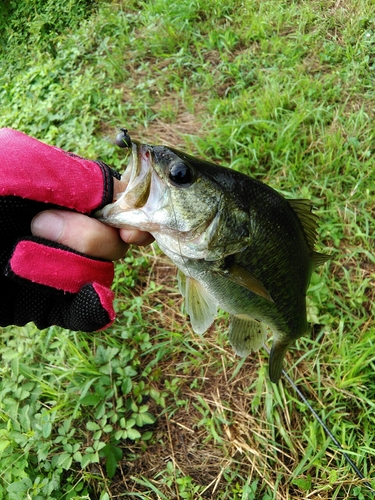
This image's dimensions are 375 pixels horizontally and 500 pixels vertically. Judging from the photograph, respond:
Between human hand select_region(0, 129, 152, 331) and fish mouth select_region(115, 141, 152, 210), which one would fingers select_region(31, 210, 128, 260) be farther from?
fish mouth select_region(115, 141, 152, 210)

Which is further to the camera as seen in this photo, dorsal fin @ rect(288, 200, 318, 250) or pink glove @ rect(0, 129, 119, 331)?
dorsal fin @ rect(288, 200, 318, 250)

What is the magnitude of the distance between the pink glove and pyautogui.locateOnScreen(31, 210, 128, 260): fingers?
28 millimetres

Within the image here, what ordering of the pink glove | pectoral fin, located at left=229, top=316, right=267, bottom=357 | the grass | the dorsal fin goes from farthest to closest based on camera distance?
the grass → pectoral fin, located at left=229, top=316, right=267, bottom=357 → the dorsal fin → the pink glove

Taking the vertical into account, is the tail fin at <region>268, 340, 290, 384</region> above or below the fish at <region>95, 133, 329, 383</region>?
below

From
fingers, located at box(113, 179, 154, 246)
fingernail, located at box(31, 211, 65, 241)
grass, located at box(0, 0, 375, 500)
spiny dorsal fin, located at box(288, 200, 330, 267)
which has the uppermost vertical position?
fingernail, located at box(31, 211, 65, 241)

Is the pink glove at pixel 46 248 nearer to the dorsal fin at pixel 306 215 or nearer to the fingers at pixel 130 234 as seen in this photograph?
the fingers at pixel 130 234

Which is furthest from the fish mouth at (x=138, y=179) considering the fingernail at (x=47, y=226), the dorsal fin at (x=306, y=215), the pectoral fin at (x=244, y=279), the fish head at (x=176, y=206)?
the dorsal fin at (x=306, y=215)

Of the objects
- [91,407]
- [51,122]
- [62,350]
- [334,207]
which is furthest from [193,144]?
[91,407]

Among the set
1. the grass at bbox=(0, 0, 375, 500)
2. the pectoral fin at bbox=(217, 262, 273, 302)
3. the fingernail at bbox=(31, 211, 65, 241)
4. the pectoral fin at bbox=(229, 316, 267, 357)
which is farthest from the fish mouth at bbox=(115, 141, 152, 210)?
the grass at bbox=(0, 0, 375, 500)

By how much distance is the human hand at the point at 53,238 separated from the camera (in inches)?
54.7


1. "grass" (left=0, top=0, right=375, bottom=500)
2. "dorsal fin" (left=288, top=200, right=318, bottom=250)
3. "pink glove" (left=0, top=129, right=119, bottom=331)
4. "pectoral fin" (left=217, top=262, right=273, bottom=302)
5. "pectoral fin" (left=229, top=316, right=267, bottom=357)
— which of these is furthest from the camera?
"grass" (left=0, top=0, right=375, bottom=500)

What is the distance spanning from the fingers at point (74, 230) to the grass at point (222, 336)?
3.97 ft

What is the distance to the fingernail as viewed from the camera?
143 cm

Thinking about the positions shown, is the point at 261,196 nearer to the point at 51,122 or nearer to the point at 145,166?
the point at 145,166
